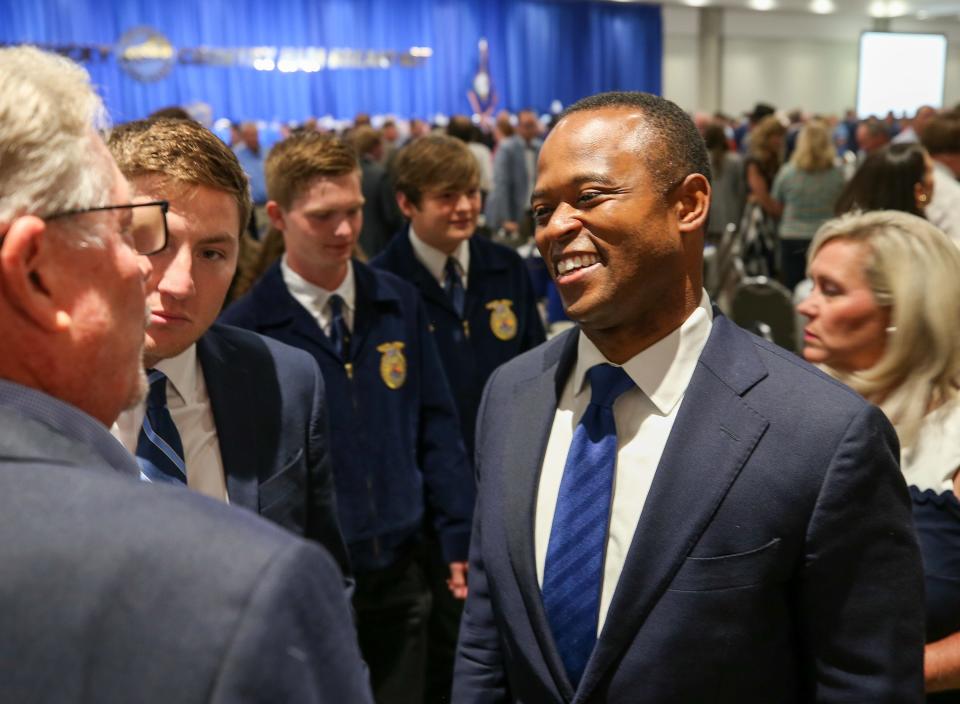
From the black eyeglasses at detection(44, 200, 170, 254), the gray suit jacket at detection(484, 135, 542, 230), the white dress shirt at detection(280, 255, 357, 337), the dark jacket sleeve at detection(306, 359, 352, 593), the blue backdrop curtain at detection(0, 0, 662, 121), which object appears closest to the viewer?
the black eyeglasses at detection(44, 200, 170, 254)

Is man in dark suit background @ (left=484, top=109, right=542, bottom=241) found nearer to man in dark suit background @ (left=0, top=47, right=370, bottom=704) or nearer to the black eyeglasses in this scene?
the black eyeglasses

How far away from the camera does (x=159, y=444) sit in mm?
1508

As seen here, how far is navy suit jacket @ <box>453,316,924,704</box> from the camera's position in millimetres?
Answer: 1268

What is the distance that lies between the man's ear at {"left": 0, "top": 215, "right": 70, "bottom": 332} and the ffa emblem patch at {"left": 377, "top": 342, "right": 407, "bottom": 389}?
169 cm

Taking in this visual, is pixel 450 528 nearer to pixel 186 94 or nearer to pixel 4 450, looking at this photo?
Result: pixel 4 450

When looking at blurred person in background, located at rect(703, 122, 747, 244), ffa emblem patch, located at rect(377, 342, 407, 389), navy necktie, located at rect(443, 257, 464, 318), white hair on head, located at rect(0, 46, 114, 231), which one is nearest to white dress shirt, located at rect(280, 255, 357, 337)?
ffa emblem patch, located at rect(377, 342, 407, 389)

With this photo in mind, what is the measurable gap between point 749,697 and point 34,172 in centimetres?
111

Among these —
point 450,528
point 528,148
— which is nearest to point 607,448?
point 450,528

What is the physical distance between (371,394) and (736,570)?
1373 millimetres

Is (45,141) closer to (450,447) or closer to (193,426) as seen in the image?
(193,426)

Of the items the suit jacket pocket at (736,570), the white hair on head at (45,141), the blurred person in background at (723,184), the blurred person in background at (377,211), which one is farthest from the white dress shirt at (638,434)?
the blurred person in background at (723,184)

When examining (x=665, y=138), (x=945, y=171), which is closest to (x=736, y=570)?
(x=665, y=138)

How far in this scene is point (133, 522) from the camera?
69 cm

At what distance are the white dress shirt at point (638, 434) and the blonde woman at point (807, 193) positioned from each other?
556cm
